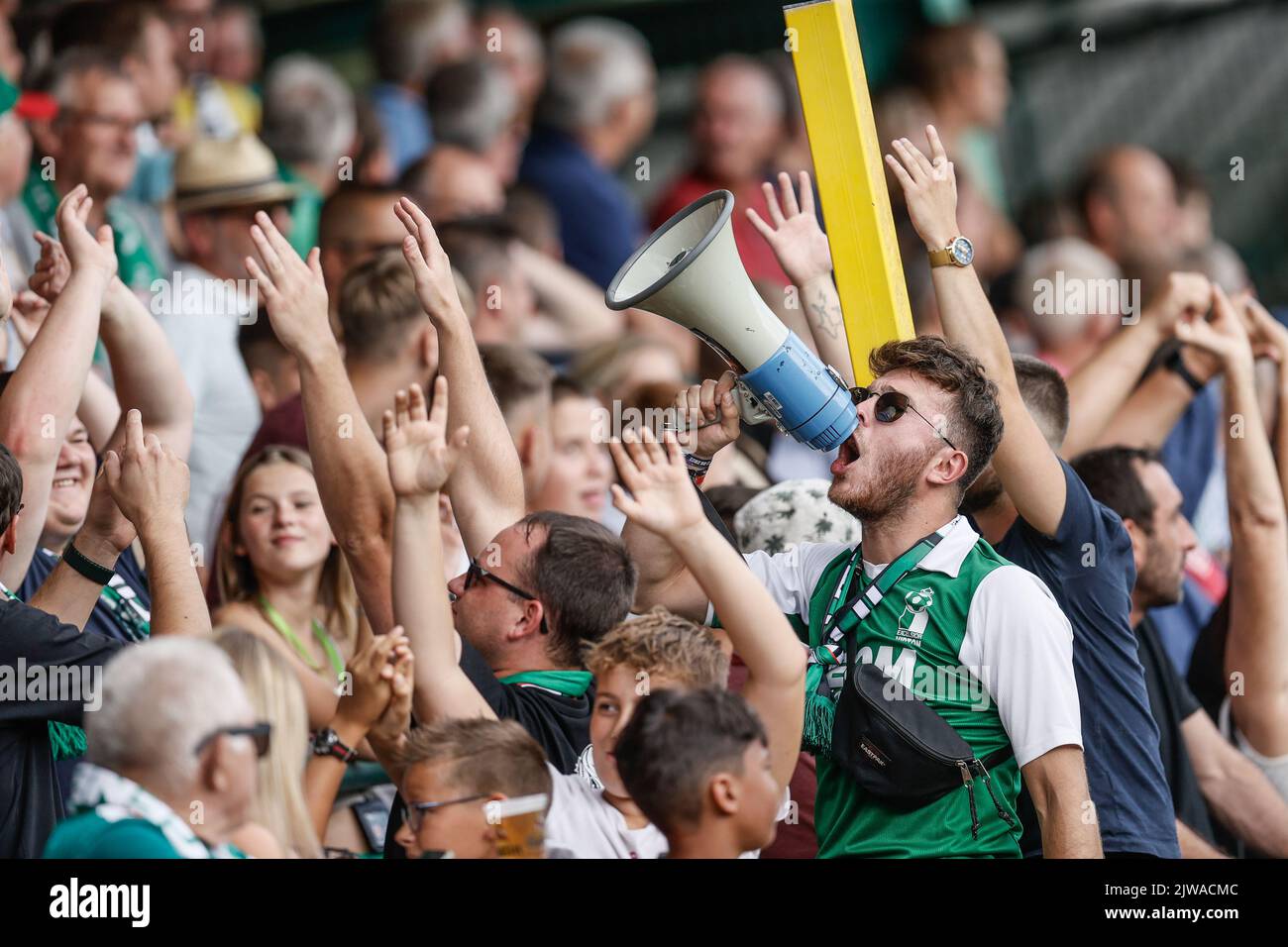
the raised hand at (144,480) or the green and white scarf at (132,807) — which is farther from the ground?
the raised hand at (144,480)

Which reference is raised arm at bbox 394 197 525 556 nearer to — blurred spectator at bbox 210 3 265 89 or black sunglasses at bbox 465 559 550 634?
black sunglasses at bbox 465 559 550 634

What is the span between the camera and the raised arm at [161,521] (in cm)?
385

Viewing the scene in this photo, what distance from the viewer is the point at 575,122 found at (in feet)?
27.5

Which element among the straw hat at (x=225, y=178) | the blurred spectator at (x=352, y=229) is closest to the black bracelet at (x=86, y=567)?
the blurred spectator at (x=352, y=229)

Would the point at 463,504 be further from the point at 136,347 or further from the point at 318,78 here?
the point at 318,78

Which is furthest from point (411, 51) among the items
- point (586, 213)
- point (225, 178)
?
point (225, 178)

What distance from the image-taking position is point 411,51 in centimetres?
884

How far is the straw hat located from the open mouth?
10.7 ft

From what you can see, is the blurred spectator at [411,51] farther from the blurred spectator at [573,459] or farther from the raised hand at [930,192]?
the raised hand at [930,192]

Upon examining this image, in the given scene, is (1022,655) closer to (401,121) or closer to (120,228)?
(120,228)

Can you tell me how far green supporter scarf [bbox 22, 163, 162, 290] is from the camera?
20.5 ft

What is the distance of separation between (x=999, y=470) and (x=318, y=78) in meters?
4.41

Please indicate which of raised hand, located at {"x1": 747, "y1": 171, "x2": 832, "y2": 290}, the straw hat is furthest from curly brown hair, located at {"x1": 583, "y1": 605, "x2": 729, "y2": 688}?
the straw hat

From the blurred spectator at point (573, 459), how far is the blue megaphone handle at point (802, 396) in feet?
6.22
